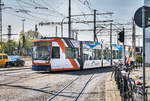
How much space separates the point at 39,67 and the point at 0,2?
64.0 ft

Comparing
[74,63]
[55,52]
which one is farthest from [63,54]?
[74,63]

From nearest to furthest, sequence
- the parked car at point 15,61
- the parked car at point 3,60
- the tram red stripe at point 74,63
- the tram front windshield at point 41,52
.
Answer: the tram front windshield at point 41,52 < the tram red stripe at point 74,63 < the parked car at point 3,60 < the parked car at point 15,61

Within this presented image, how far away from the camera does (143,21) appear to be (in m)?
4.61

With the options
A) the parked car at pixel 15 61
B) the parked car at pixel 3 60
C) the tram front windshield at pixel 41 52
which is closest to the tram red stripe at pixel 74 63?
the tram front windshield at pixel 41 52

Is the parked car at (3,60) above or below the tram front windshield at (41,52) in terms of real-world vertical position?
below

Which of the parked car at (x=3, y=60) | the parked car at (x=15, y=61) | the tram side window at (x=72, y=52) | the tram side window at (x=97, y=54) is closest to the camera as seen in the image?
the tram side window at (x=72, y=52)

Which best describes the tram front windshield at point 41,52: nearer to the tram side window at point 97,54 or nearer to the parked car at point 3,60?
the tram side window at point 97,54

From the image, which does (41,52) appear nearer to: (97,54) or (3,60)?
(97,54)

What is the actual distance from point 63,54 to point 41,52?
71.2 inches

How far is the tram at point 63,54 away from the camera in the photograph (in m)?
16.5

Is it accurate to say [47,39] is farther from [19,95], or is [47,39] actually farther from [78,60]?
[19,95]

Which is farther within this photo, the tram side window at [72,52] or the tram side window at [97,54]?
the tram side window at [97,54]

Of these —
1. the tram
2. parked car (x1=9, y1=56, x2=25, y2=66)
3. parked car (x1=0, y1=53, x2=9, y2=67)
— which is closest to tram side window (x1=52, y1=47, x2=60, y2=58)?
the tram

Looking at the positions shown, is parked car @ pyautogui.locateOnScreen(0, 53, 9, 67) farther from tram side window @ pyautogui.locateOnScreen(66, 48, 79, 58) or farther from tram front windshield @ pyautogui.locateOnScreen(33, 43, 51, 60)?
tram side window @ pyautogui.locateOnScreen(66, 48, 79, 58)
